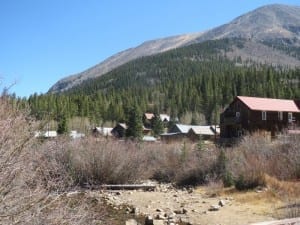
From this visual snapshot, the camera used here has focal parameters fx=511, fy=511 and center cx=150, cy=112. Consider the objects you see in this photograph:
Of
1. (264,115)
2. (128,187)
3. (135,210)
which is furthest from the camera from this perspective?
(264,115)

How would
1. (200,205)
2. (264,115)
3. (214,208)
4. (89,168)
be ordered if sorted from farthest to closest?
(264,115), (89,168), (200,205), (214,208)

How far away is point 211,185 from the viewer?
32.4 m

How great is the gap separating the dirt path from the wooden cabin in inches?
1269

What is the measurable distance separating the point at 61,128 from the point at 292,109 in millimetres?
30653

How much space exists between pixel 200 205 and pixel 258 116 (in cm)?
3995

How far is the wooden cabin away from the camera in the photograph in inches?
2469

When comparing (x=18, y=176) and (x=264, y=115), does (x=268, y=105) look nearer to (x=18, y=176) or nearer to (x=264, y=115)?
(x=264, y=115)

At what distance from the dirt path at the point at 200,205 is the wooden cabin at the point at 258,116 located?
106 feet

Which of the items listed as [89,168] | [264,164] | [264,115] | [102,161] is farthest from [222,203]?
[264,115]

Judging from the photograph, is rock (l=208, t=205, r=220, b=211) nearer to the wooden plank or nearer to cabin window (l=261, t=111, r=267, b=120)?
the wooden plank

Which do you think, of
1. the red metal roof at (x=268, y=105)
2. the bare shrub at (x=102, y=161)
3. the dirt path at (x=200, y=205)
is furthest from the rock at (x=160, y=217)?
the red metal roof at (x=268, y=105)

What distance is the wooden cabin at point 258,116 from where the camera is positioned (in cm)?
6272

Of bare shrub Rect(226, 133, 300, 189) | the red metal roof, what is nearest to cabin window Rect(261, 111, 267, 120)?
the red metal roof

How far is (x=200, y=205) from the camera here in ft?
81.4
